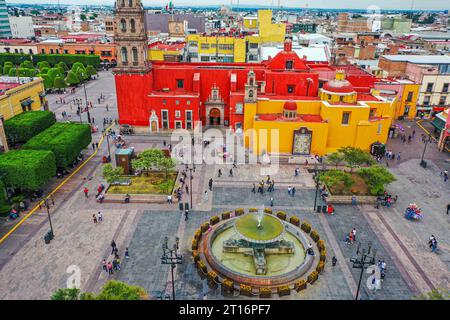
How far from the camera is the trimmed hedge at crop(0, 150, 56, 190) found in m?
32.9

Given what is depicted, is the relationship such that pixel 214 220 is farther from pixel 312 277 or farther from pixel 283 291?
pixel 312 277

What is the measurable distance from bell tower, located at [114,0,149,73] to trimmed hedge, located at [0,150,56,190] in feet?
67.9

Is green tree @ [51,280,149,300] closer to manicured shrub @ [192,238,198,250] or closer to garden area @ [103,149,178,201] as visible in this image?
manicured shrub @ [192,238,198,250]

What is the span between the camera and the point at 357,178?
39.3 meters

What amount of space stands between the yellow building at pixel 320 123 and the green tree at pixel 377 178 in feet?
Result: 34.0

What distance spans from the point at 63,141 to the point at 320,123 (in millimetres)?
30676

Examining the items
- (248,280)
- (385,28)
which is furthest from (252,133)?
(385,28)

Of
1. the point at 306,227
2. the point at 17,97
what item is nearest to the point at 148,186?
the point at 306,227

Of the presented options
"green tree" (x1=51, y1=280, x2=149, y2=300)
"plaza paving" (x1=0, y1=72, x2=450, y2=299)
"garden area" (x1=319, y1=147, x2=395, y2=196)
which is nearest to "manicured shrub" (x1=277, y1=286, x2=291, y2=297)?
"plaza paving" (x1=0, y1=72, x2=450, y2=299)

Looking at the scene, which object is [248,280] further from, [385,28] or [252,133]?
[385,28]

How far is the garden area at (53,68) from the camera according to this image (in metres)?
75.4

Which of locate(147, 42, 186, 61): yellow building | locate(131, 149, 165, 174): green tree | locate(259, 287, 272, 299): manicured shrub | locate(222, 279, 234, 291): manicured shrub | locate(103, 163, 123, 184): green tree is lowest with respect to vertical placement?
locate(259, 287, 272, 299): manicured shrub

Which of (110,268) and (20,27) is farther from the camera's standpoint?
(20,27)

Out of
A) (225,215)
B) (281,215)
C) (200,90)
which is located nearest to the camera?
(225,215)
